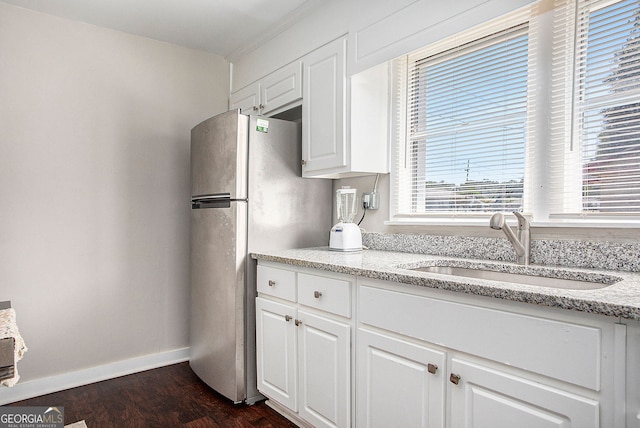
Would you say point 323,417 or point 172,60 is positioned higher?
point 172,60

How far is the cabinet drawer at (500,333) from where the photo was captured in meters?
0.99

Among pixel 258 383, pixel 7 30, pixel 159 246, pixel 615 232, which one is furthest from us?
pixel 159 246

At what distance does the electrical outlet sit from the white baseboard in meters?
1.78

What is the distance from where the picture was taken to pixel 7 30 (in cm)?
240

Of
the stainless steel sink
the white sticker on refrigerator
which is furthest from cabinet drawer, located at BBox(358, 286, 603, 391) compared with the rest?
the white sticker on refrigerator

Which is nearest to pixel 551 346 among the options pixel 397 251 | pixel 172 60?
pixel 397 251

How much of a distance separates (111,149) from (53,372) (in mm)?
1473

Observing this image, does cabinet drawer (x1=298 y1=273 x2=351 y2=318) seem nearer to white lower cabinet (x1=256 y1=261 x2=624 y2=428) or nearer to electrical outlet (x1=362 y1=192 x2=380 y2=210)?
white lower cabinet (x1=256 y1=261 x2=624 y2=428)

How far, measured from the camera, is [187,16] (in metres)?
2.55

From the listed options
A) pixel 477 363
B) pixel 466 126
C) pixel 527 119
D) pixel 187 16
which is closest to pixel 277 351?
pixel 477 363

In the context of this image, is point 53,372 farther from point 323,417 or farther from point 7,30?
point 7,30

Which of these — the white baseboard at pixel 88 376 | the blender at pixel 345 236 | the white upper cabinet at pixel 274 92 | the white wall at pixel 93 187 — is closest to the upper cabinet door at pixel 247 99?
the white upper cabinet at pixel 274 92

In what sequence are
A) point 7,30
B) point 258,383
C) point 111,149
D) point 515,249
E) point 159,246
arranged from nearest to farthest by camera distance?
point 515,249
point 258,383
point 7,30
point 111,149
point 159,246

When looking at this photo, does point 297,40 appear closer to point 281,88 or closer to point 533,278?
point 281,88
